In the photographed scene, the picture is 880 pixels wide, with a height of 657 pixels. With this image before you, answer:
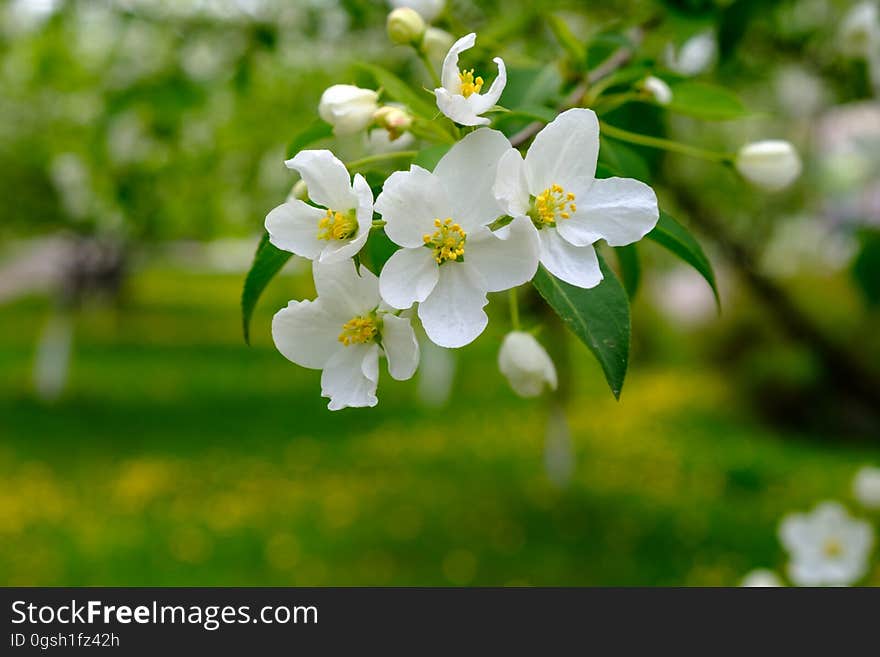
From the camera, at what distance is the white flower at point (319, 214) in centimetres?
77

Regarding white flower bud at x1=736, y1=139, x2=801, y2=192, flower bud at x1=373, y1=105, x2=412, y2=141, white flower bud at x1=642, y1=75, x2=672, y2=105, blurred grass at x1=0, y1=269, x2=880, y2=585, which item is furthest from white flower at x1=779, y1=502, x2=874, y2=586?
blurred grass at x1=0, y1=269, x2=880, y2=585

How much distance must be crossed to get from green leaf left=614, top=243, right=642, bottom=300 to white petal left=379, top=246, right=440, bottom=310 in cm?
36

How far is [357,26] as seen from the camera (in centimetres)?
224

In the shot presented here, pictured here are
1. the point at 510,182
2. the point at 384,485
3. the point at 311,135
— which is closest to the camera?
the point at 510,182

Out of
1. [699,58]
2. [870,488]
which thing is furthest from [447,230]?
[870,488]

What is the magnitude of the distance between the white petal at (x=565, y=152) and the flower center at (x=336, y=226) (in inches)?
6.2

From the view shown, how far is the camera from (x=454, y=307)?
2.52ft

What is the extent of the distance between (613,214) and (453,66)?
0.19 metres

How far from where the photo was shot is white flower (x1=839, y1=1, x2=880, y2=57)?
5.84ft

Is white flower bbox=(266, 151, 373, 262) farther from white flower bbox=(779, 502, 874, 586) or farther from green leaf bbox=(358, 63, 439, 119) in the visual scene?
white flower bbox=(779, 502, 874, 586)

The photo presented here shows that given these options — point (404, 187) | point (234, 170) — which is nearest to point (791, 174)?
point (404, 187)

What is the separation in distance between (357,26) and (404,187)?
1653 mm

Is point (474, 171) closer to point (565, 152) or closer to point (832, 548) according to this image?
point (565, 152)

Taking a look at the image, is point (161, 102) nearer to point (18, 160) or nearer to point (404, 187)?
point (404, 187)
